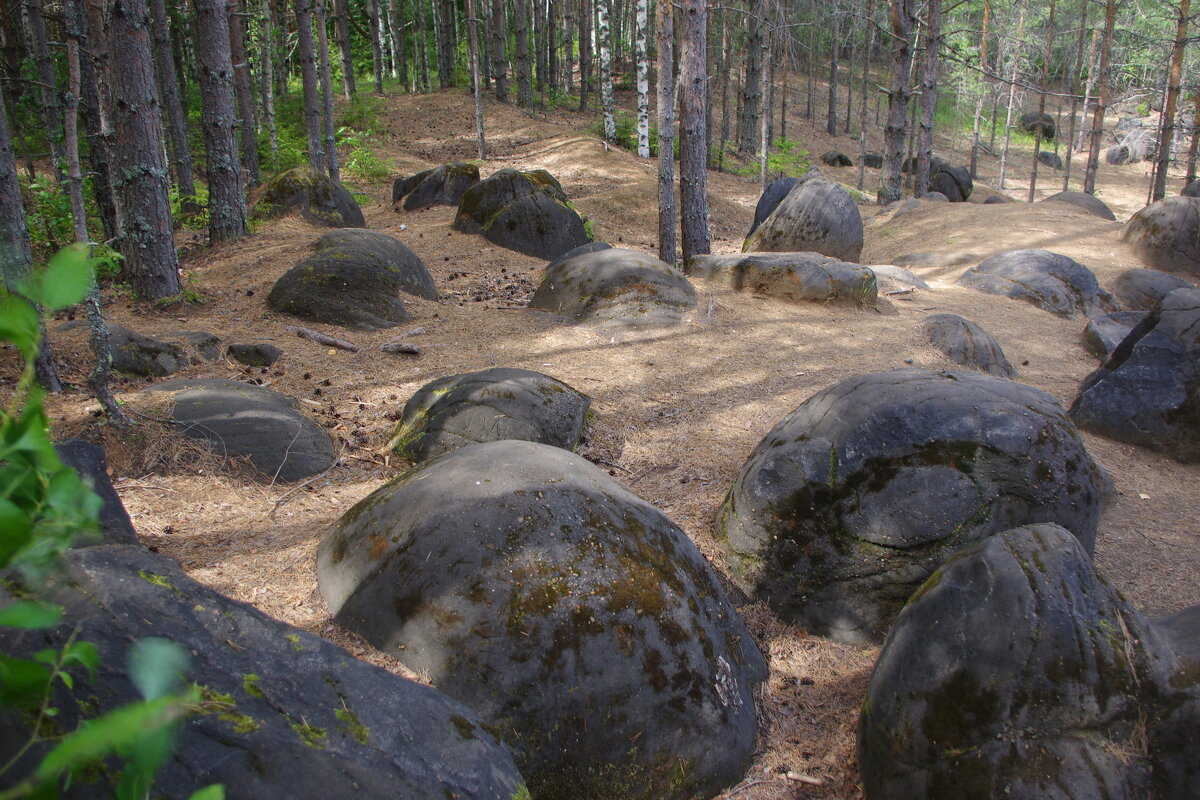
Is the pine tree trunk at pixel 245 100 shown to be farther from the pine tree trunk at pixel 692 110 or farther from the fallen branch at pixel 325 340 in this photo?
the fallen branch at pixel 325 340

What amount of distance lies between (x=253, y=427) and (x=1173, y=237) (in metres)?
14.6

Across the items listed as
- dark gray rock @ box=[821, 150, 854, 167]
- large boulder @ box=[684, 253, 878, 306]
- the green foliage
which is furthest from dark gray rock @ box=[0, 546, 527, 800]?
dark gray rock @ box=[821, 150, 854, 167]

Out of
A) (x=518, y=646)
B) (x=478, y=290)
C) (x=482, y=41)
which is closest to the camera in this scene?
(x=518, y=646)

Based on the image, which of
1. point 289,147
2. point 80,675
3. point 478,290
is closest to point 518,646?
point 80,675

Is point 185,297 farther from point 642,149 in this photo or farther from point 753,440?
point 642,149

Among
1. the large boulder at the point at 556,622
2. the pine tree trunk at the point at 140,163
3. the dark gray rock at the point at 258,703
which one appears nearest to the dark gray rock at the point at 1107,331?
the large boulder at the point at 556,622

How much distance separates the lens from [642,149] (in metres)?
20.6

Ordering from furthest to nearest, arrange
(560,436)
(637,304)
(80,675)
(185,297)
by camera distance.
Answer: (637,304) < (185,297) < (560,436) < (80,675)

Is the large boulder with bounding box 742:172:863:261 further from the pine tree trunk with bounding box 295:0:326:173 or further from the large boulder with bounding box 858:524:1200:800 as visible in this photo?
the large boulder with bounding box 858:524:1200:800

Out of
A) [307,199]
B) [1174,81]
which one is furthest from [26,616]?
[1174,81]

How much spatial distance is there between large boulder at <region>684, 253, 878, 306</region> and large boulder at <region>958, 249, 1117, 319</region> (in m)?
2.97

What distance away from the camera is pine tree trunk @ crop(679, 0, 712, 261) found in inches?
396

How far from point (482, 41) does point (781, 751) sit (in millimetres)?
35755

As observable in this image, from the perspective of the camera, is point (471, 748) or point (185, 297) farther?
point (185, 297)
